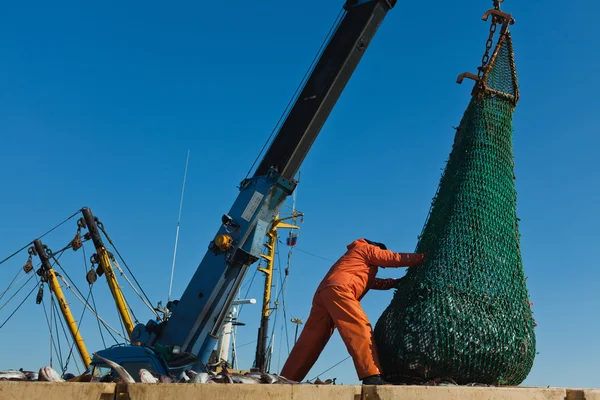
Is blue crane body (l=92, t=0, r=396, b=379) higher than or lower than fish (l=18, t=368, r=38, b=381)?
higher

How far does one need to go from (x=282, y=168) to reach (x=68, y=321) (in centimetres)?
960

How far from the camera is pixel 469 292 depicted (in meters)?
5.84

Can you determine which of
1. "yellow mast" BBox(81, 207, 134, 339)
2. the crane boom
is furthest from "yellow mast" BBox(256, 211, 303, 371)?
the crane boom

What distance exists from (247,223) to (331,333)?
8.24 ft

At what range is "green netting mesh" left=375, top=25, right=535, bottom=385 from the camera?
18.6 ft

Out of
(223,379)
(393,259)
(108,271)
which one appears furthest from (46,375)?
(108,271)

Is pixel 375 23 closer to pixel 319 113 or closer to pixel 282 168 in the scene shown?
pixel 319 113

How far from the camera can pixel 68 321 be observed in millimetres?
15672

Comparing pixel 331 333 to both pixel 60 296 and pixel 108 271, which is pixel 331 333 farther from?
pixel 60 296

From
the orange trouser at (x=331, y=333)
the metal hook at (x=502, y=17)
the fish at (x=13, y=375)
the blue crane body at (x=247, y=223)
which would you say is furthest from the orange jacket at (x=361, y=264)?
the metal hook at (x=502, y=17)

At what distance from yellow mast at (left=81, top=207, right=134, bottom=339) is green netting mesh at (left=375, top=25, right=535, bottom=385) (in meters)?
9.43

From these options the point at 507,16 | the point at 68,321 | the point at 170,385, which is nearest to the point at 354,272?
the point at 170,385

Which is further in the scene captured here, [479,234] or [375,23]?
[375,23]

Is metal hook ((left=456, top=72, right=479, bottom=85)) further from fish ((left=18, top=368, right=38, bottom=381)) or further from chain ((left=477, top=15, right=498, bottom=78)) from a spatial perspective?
fish ((left=18, top=368, right=38, bottom=381))
